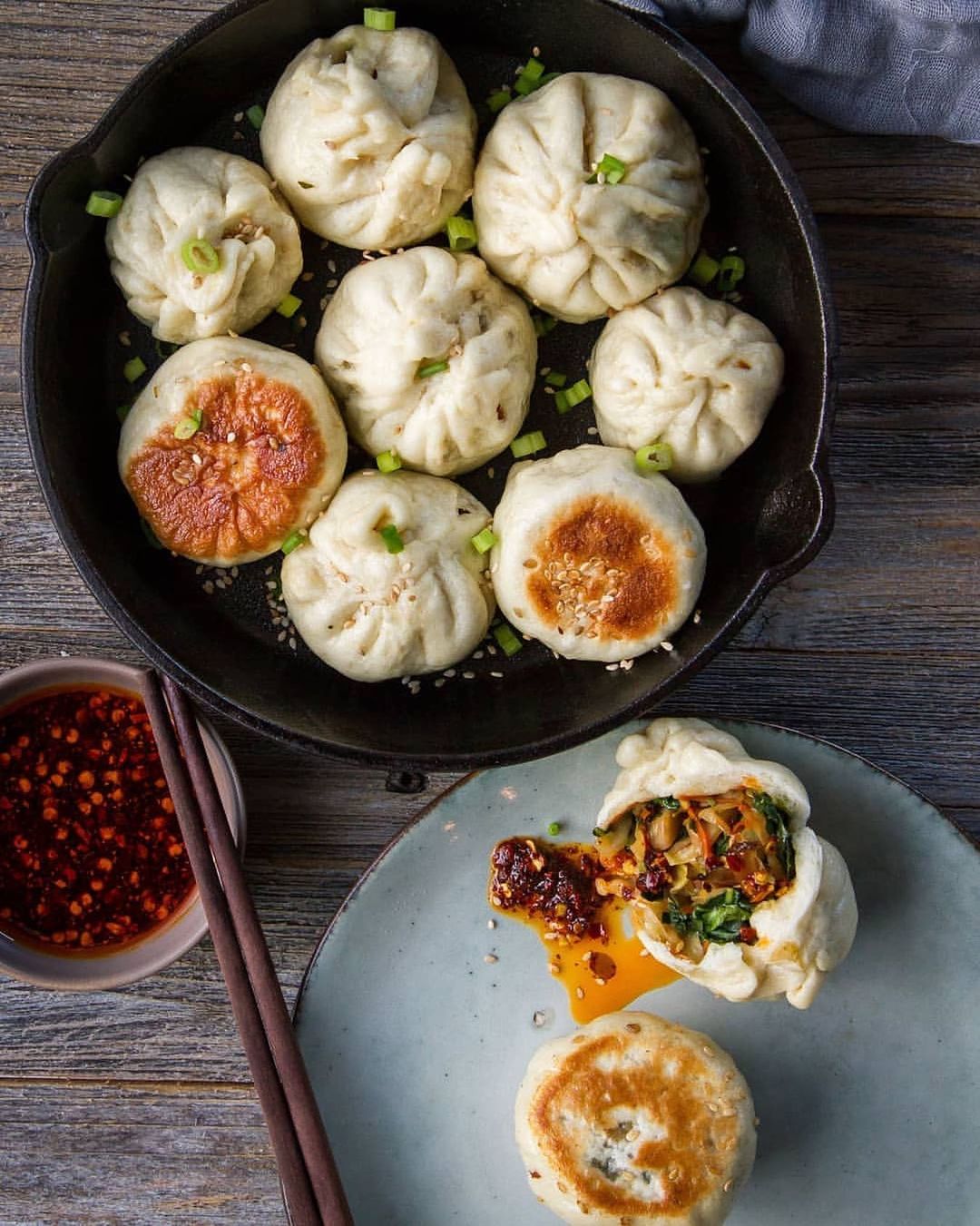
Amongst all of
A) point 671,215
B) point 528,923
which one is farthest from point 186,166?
point 528,923

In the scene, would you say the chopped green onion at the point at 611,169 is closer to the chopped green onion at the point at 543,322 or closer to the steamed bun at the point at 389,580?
the chopped green onion at the point at 543,322

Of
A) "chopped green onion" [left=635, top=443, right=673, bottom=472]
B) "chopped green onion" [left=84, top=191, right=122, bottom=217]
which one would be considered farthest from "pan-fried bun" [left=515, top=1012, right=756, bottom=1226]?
"chopped green onion" [left=84, top=191, right=122, bottom=217]

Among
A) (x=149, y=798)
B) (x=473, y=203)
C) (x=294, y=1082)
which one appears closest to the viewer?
(x=294, y=1082)

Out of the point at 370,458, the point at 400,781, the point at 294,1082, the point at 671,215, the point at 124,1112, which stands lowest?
the point at 124,1112

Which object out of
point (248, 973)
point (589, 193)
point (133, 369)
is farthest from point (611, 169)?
point (248, 973)

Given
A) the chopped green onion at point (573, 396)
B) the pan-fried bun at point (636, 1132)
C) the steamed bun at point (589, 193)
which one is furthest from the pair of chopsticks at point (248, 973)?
the steamed bun at point (589, 193)

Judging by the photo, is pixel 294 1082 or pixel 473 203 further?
pixel 473 203

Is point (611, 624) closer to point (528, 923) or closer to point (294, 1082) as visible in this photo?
point (528, 923)
